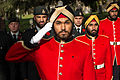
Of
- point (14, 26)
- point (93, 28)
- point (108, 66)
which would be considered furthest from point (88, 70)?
point (14, 26)

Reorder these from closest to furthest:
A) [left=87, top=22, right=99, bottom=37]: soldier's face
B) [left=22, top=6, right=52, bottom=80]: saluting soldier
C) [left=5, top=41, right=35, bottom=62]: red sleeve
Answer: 1. [left=5, top=41, right=35, bottom=62]: red sleeve
2. [left=87, top=22, right=99, bottom=37]: soldier's face
3. [left=22, top=6, right=52, bottom=80]: saluting soldier

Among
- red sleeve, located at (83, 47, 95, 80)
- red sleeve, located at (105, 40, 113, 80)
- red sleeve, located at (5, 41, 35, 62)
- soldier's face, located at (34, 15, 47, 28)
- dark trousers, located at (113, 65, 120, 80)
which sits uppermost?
soldier's face, located at (34, 15, 47, 28)

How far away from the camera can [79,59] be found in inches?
136

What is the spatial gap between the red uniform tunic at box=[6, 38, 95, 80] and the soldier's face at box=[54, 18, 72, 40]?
0.27 metres

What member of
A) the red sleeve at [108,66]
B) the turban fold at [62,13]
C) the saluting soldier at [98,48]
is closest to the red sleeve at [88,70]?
the turban fold at [62,13]

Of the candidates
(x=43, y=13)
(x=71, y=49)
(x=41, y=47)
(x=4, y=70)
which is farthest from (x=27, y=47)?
(x=43, y=13)

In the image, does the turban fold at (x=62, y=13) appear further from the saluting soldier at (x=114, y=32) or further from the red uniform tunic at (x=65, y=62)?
the saluting soldier at (x=114, y=32)

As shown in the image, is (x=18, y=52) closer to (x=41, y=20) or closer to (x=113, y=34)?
(x=41, y=20)

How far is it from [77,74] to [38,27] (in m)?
2.58

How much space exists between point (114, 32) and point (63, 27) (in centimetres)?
429

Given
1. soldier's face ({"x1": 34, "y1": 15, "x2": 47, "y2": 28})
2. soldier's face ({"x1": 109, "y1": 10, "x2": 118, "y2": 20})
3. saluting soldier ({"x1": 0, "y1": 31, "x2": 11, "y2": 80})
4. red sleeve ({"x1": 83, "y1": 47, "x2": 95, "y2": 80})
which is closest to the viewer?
red sleeve ({"x1": 83, "y1": 47, "x2": 95, "y2": 80})

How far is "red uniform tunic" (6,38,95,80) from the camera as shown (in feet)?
11.3

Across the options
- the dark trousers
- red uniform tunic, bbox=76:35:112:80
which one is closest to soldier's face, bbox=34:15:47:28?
red uniform tunic, bbox=76:35:112:80

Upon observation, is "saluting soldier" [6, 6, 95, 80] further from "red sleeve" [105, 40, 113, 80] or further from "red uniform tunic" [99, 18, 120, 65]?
"red uniform tunic" [99, 18, 120, 65]
